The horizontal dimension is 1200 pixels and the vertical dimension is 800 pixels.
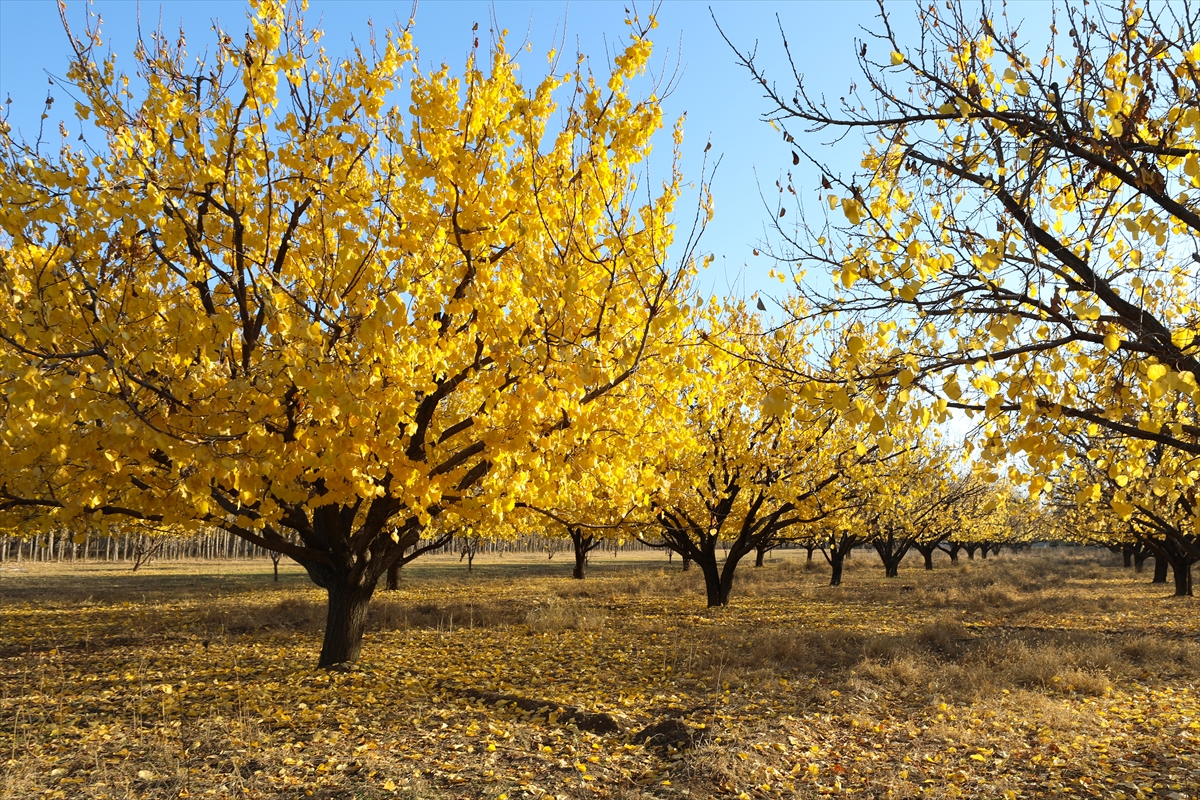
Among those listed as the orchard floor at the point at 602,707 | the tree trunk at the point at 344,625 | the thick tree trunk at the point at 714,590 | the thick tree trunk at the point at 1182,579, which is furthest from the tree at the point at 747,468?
the thick tree trunk at the point at 1182,579

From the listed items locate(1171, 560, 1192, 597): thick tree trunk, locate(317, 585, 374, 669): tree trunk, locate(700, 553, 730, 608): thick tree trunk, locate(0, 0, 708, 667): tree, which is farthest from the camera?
locate(1171, 560, 1192, 597): thick tree trunk

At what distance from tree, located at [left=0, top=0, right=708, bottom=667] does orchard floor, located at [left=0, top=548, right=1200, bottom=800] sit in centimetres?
205

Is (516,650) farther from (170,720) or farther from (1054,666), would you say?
(1054,666)

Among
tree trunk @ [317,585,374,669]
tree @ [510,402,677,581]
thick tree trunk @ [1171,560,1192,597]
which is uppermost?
tree @ [510,402,677,581]

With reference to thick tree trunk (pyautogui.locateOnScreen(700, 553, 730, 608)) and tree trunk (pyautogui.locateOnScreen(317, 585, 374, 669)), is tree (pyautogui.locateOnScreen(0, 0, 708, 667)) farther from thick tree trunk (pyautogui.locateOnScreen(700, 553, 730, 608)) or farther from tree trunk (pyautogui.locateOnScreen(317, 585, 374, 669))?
thick tree trunk (pyautogui.locateOnScreen(700, 553, 730, 608))

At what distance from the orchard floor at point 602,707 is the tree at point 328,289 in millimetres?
2054

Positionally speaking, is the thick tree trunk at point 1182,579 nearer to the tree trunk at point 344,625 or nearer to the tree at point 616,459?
the tree at point 616,459

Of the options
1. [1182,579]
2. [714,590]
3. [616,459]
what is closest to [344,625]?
[616,459]

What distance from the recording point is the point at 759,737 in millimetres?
6066

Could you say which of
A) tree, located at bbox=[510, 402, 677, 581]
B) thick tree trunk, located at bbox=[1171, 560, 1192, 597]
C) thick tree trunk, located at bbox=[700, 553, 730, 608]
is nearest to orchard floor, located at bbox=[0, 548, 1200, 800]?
thick tree trunk, located at bbox=[700, 553, 730, 608]

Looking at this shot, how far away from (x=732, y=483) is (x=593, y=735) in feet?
28.4

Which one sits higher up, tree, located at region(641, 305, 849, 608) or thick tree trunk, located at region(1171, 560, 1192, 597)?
tree, located at region(641, 305, 849, 608)

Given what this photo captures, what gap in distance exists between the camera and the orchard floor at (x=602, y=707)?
5.07m

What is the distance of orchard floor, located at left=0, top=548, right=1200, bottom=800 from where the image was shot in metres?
5.07
